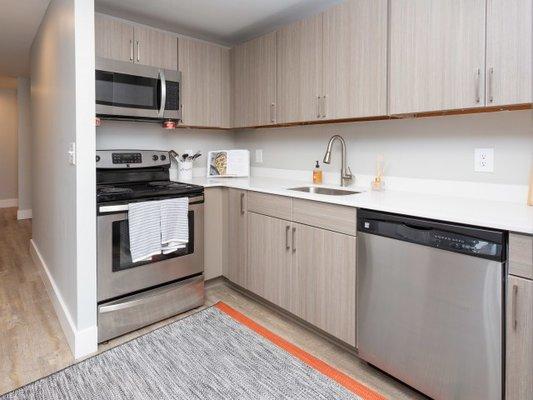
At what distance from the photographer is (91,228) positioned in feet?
Result: 6.37

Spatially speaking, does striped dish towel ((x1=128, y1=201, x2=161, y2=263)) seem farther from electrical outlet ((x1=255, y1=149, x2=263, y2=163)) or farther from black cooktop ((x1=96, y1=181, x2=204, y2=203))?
electrical outlet ((x1=255, y1=149, x2=263, y2=163))

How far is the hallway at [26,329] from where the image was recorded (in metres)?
1.81

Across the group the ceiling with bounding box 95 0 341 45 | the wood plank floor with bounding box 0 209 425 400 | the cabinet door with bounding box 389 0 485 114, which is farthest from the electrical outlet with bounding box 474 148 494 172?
the ceiling with bounding box 95 0 341 45

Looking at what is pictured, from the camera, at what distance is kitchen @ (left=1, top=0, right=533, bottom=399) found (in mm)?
1440

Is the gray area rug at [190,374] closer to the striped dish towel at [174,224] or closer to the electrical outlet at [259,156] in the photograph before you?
the striped dish towel at [174,224]

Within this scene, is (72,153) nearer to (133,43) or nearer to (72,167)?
(72,167)

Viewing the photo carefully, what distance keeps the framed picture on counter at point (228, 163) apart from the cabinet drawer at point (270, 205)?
0.73 meters

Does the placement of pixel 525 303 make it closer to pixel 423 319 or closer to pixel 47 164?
pixel 423 319

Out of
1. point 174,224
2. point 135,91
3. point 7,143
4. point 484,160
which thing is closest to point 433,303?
point 484,160

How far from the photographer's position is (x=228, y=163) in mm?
3166

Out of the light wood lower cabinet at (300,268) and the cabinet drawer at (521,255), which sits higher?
the cabinet drawer at (521,255)

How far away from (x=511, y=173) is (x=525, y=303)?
802 mm

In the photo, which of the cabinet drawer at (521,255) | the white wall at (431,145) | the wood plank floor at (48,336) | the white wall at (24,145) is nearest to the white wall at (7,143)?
the white wall at (24,145)

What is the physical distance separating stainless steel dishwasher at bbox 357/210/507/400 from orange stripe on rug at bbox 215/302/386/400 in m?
→ 0.14
